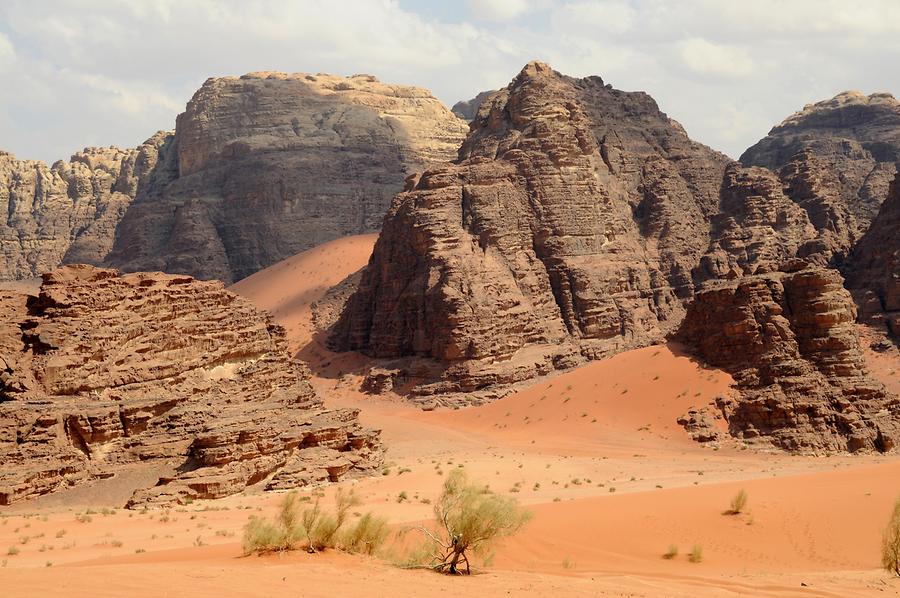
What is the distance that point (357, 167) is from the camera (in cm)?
7981

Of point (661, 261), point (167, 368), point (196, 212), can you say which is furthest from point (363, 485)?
point (196, 212)

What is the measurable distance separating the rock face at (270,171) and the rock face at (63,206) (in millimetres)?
4729

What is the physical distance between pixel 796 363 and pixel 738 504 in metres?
15.3

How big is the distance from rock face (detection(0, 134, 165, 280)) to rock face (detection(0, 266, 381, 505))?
5475 cm

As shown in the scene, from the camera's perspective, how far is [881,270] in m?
47.4

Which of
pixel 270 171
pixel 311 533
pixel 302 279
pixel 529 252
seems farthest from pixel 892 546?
pixel 270 171

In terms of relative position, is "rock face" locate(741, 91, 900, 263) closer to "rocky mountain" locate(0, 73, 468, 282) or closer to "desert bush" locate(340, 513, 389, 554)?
"rocky mountain" locate(0, 73, 468, 282)

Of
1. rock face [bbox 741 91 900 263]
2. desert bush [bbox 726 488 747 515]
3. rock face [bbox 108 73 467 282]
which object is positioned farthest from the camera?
rock face [bbox 108 73 467 282]

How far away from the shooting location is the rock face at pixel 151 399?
24531 mm

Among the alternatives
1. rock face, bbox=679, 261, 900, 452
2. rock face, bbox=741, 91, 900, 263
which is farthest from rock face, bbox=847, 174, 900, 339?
rock face, bbox=679, 261, 900, 452

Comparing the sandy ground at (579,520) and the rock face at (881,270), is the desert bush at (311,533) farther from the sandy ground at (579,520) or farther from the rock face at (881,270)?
the rock face at (881,270)

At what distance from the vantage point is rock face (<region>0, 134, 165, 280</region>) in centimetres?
8512

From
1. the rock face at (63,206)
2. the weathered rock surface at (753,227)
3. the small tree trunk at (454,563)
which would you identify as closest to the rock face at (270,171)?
the rock face at (63,206)

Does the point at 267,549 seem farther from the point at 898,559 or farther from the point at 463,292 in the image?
the point at 463,292
